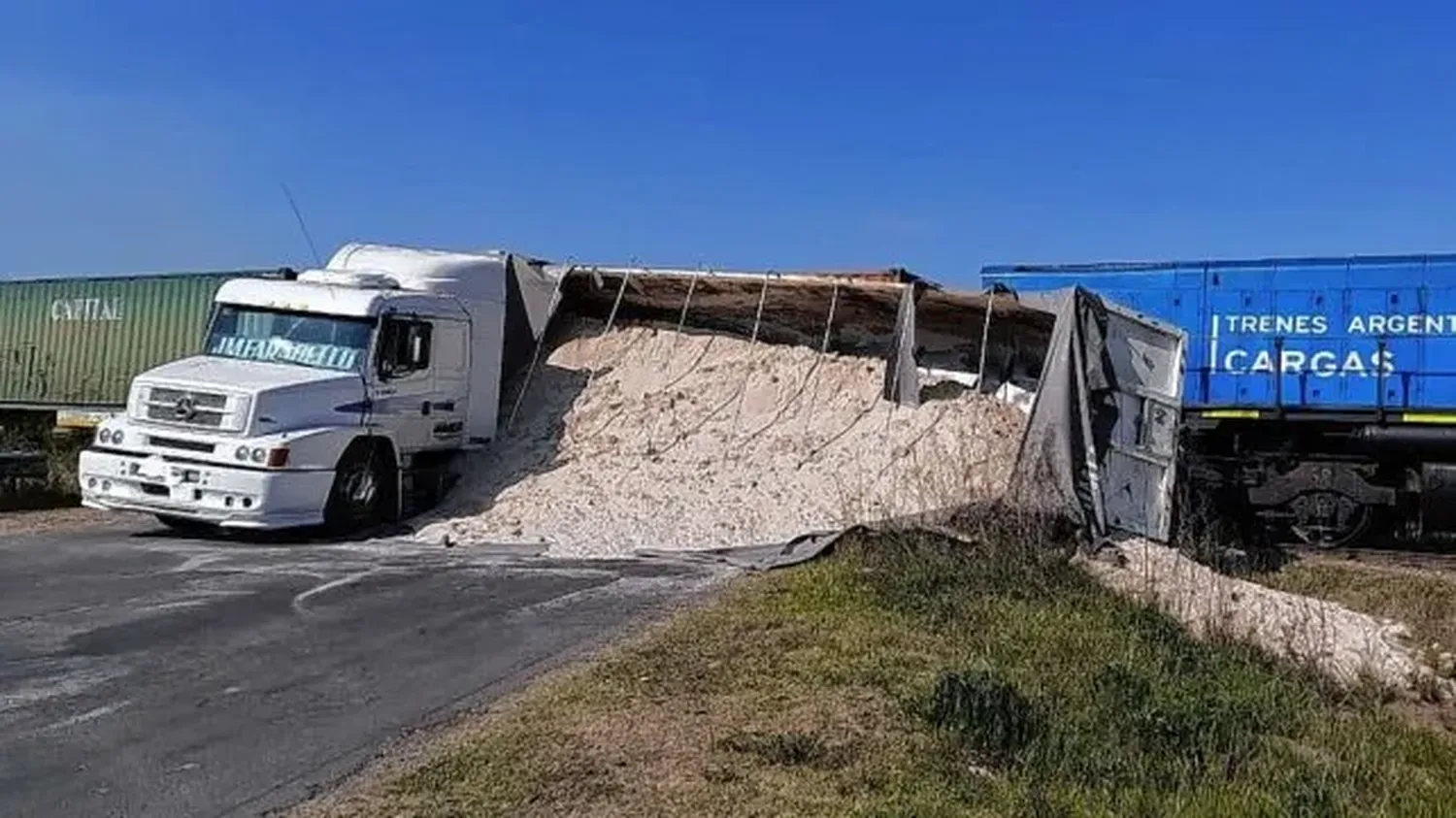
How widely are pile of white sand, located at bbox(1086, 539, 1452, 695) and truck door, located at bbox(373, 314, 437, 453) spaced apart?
7257 mm

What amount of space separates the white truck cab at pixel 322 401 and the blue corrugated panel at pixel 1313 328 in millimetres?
8695

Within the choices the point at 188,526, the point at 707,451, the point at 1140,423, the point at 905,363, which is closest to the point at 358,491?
the point at 188,526

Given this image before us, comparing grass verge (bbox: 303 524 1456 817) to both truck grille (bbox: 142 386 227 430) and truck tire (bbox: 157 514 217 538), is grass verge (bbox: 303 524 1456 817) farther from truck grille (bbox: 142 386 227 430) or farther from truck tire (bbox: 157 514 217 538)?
truck tire (bbox: 157 514 217 538)

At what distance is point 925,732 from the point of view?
22.4 ft

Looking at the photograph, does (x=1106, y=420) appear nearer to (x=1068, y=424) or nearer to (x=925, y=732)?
(x=1068, y=424)

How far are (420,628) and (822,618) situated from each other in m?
2.72

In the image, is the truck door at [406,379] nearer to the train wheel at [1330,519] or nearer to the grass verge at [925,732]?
the grass verge at [925,732]

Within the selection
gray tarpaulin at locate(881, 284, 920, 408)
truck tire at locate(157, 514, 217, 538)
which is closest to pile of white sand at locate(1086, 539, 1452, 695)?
gray tarpaulin at locate(881, 284, 920, 408)

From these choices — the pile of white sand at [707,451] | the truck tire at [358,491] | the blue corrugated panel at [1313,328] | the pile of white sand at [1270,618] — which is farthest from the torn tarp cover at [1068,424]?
the truck tire at [358,491]

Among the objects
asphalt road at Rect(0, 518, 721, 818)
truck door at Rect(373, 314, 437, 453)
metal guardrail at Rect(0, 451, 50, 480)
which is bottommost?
asphalt road at Rect(0, 518, 721, 818)

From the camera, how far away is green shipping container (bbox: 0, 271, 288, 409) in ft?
80.4

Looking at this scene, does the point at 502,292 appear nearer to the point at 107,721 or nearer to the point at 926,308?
the point at 926,308

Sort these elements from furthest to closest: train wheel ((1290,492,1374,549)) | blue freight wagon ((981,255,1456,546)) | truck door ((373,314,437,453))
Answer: train wheel ((1290,492,1374,549))
blue freight wagon ((981,255,1456,546))
truck door ((373,314,437,453))

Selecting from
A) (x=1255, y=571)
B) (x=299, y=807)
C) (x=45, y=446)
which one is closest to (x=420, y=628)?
(x=299, y=807)
